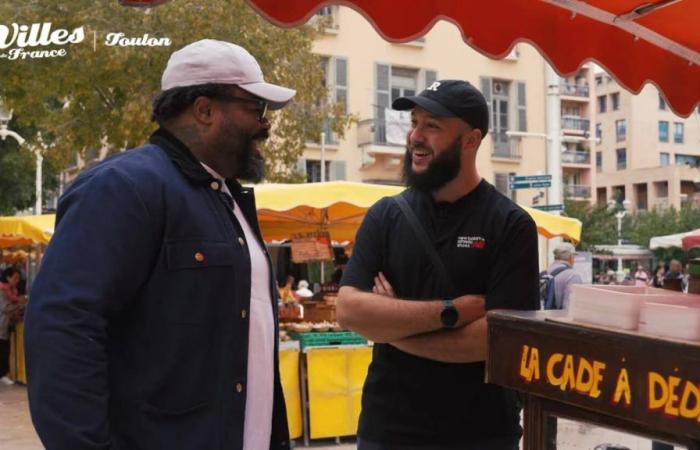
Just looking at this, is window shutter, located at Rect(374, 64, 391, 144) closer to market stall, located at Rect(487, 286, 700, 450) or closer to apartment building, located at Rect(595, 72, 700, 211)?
market stall, located at Rect(487, 286, 700, 450)

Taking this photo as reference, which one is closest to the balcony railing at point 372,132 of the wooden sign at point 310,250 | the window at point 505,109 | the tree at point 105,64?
the window at point 505,109

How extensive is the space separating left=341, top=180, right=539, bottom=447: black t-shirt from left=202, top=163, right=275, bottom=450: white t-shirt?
598 millimetres

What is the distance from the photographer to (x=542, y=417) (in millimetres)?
2299

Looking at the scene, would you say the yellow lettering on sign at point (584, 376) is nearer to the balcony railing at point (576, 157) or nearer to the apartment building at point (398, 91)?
the apartment building at point (398, 91)

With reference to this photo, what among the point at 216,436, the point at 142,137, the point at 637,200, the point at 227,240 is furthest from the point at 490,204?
the point at 637,200

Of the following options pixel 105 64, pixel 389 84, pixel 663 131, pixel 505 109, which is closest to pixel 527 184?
pixel 105 64

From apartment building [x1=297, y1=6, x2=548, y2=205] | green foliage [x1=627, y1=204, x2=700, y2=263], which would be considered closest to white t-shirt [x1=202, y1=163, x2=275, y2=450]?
apartment building [x1=297, y1=6, x2=548, y2=205]

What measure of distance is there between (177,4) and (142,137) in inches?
87.7

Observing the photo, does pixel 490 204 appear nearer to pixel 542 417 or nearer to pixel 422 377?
pixel 422 377

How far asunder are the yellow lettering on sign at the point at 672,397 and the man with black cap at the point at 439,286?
0.99 m

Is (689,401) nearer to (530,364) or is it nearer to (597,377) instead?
(597,377)

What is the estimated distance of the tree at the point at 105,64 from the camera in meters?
14.9

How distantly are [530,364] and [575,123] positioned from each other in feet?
220

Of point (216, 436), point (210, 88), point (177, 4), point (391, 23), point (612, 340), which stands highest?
point (177, 4)
